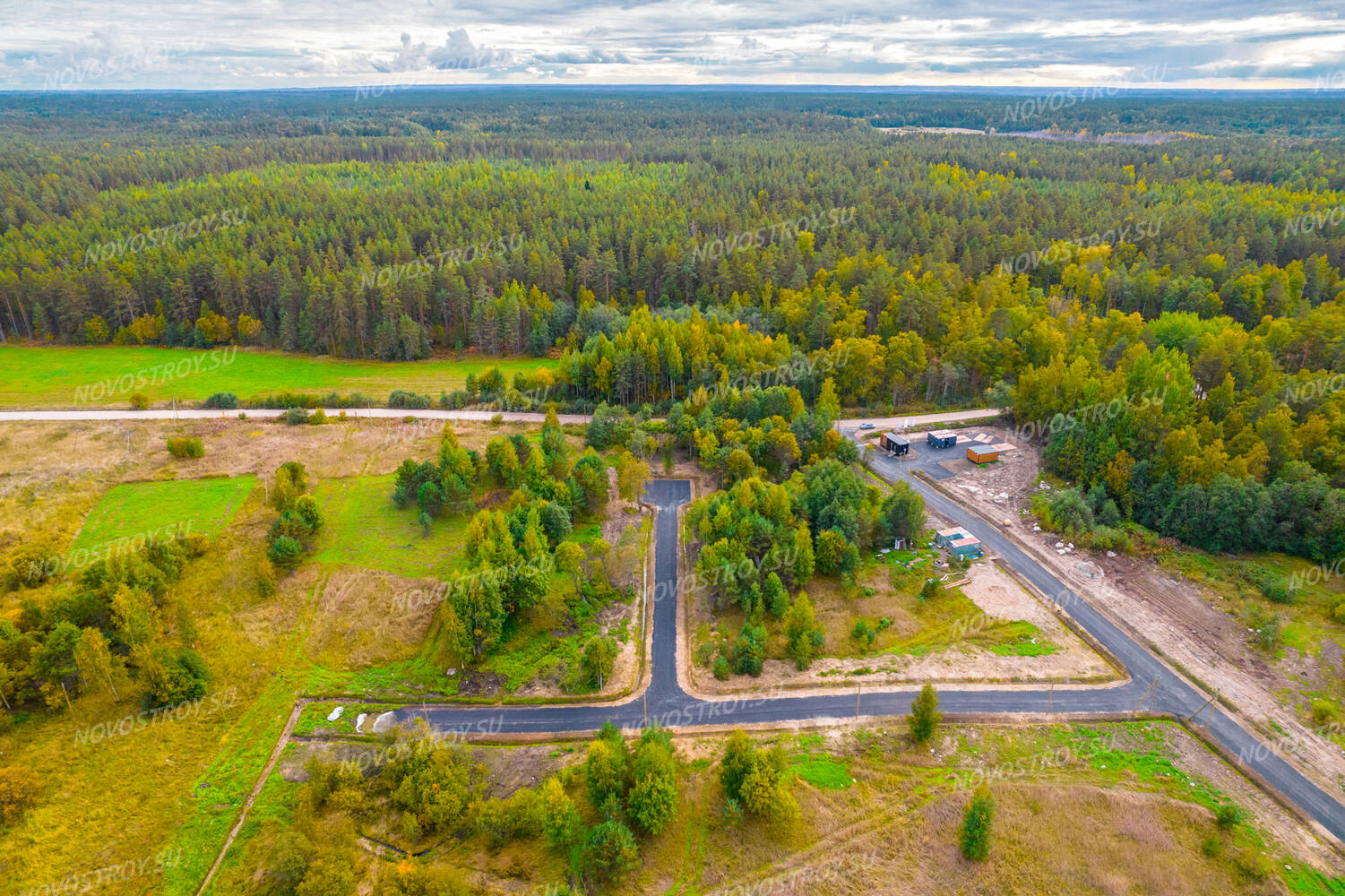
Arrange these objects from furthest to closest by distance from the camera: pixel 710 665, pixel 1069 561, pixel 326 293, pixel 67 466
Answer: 1. pixel 326 293
2. pixel 67 466
3. pixel 1069 561
4. pixel 710 665

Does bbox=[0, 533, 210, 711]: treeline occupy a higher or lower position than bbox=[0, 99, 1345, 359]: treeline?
lower

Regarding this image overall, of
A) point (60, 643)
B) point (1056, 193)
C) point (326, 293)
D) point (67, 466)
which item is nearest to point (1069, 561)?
point (60, 643)

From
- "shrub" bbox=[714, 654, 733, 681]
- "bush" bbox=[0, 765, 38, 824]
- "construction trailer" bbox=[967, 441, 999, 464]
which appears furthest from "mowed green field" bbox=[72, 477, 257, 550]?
"construction trailer" bbox=[967, 441, 999, 464]

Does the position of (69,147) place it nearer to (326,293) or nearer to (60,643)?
(326,293)

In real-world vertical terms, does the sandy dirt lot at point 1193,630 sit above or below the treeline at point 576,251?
below

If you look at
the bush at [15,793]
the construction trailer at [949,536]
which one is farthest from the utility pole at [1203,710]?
the bush at [15,793]

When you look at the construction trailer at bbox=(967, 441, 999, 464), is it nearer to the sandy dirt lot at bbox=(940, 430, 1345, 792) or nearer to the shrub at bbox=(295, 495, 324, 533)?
the sandy dirt lot at bbox=(940, 430, 1345, 792)

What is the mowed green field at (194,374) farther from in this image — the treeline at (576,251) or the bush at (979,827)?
the bush at (979,827)
